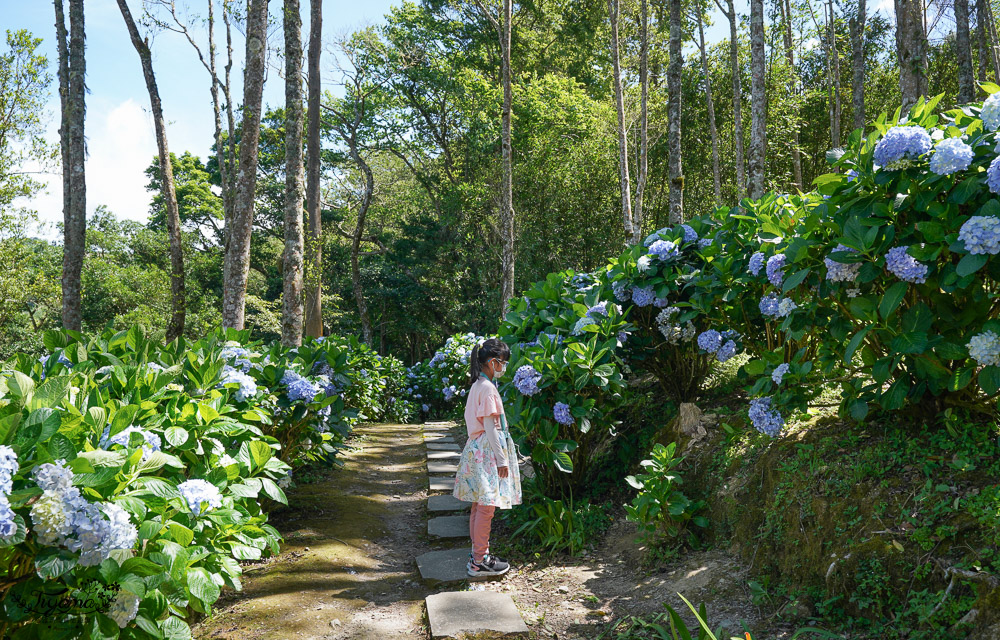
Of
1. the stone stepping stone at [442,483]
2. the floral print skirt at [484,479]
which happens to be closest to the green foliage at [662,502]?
the floral print skirt at [484,479]

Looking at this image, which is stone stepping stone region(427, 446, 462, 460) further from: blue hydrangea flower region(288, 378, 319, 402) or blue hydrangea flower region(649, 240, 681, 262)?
blue hydrangea flower region(649, 240, 681, 262)

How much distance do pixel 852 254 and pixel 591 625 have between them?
2.17m

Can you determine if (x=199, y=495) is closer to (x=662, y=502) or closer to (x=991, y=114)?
(x=662, y=502)

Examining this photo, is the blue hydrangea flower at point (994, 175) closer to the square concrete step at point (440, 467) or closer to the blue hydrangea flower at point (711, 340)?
the blue hydrangea flower at point (711, 340)

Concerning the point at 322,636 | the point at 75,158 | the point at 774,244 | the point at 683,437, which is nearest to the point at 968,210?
the point at 774,244

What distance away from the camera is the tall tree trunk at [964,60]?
8.03 metres

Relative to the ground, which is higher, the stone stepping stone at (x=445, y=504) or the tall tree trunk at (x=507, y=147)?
the tall tree trunk at (x=507, y=147)

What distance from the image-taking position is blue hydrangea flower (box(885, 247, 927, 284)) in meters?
2.50

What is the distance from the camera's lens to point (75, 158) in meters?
11.2

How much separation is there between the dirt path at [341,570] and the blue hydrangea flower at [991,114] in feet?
11.1

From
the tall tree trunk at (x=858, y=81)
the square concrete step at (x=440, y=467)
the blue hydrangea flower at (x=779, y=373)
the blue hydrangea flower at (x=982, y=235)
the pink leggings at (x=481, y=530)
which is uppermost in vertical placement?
the tall tree trunk at (x=858, y=81)

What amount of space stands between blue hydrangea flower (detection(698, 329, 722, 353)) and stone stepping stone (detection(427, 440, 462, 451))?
4.45 metres

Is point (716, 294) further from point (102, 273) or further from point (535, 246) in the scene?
point (102, 273)

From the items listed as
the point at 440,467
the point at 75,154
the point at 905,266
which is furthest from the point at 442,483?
the point at 75,154
